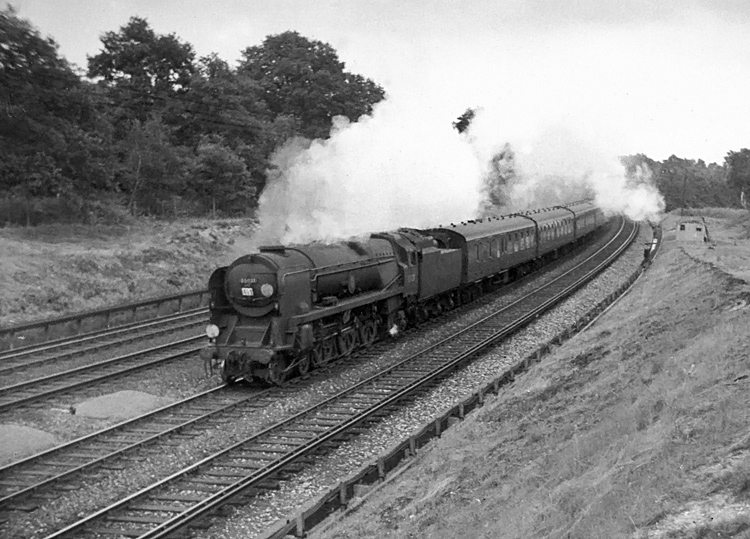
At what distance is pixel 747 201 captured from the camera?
77500 millimetres

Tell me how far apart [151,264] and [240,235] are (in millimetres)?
8171

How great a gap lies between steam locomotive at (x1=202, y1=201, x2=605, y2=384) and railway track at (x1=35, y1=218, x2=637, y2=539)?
163cm

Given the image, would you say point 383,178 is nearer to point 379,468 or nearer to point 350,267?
point 350,267

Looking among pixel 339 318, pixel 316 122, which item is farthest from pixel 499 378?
pixel 316 122

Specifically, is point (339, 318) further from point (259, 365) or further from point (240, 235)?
point (240, 235)

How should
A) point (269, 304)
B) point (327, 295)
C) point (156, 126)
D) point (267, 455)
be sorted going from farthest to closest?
1. point (156, 126)
2. point (327, 295)
3. point (269, 304)
4. point (267, 455)

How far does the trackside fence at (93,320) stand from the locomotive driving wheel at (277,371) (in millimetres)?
8132

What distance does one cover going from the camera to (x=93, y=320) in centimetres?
2231

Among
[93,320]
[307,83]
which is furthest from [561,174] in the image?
[93,320]

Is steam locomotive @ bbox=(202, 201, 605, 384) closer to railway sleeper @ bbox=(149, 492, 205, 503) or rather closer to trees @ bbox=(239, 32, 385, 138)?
railway sleeper @ bbox=(149, 492, 205, 503)

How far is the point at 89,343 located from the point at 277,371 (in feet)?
23.9

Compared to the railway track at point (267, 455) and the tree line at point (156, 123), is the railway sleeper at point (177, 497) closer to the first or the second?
the railway track at point (267, 455)

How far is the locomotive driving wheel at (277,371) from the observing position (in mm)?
14922

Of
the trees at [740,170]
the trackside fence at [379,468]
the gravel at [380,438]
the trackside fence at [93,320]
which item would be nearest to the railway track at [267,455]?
the gravel at [380,438]
